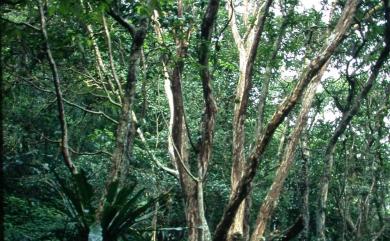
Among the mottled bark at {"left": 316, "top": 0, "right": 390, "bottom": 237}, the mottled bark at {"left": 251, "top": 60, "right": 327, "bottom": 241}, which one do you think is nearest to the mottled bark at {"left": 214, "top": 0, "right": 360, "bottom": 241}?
the mottled bark at {"left": 251, "top": 60, "right": 327, "bottom": 241}

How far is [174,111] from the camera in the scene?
6.45m

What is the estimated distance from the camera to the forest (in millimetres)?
4055

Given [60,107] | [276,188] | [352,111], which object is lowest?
[276,188]

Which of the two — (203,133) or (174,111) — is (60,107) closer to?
(203,133)

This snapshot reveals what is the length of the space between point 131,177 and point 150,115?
174 centimetres

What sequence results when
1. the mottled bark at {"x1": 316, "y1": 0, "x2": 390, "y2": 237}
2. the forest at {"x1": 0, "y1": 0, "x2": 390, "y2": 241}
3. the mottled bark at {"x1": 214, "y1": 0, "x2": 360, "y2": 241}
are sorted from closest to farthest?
the forest at {"x1": 0, "y1": 0, "x2": 390, "y2": 241}, the mottled bark at {"x1": 214, "y1": 0, "x2": 360, "y2": 241}, the mottled bark at {"x1": 316, "y1": 0, "x2": 390, "y2": 237}

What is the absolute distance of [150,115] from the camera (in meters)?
11.7

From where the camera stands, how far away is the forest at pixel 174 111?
13.3 feet

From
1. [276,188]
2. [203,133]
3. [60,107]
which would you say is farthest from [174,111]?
[60,107]

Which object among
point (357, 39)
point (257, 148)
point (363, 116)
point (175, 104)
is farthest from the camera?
point (363, 116)

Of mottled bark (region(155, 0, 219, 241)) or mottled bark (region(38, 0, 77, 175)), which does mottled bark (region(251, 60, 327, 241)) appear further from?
mottled bark (region(38, 0, 77, 175))

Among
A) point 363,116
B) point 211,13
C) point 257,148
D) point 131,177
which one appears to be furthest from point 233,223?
point 363,116

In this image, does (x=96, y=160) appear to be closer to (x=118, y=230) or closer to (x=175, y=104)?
(x=175, y=104)

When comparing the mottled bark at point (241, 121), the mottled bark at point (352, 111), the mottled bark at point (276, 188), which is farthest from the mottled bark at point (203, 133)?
the mottled bark at point (352, 111)
